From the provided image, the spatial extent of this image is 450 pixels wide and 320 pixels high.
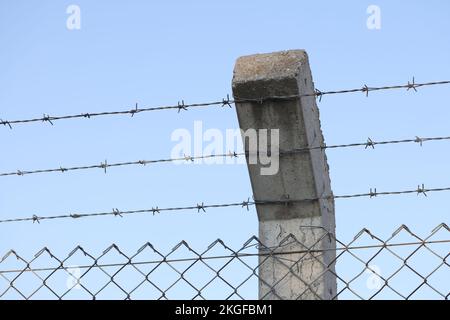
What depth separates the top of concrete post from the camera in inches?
177

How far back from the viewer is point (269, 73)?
14.9 feet

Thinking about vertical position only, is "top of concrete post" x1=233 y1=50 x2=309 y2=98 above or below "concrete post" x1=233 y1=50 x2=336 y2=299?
above

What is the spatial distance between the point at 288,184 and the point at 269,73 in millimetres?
508

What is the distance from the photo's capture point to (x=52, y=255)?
4492mm

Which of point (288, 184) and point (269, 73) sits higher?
point (269, 73)

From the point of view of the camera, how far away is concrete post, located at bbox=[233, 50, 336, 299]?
444cm

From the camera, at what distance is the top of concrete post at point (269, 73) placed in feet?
14.7

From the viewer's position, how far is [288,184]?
4.56m

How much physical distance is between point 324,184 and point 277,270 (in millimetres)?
512

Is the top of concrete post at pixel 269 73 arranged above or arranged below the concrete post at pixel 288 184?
above
